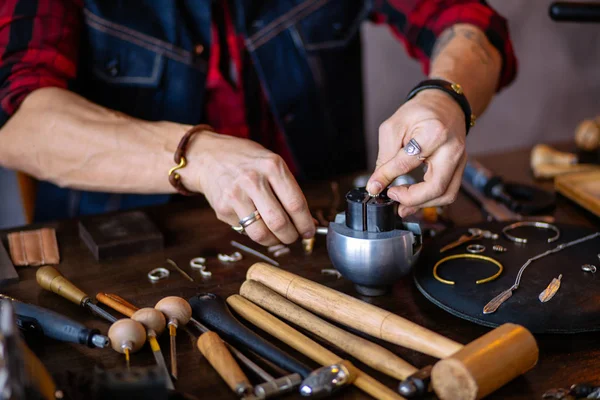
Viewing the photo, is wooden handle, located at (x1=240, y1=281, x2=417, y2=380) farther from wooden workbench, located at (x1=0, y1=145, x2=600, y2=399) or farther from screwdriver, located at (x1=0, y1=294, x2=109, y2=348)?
screwdriver, located at (x1=0, y1=294, x2=109, y2=348)

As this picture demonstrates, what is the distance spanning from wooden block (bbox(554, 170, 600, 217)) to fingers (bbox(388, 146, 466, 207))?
0.35m

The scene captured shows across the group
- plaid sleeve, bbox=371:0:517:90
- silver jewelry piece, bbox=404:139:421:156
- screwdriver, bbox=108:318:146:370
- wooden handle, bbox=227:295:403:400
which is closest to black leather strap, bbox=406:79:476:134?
silver jewelry piece, bbox=404:139:421:156

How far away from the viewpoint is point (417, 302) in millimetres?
914

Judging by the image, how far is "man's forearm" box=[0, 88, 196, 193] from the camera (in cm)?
117

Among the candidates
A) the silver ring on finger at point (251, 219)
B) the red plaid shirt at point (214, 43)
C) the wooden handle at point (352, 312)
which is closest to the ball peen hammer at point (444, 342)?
the wooden handle at point (352, 312)

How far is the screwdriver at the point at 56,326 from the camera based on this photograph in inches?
31.4

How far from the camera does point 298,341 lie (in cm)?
79

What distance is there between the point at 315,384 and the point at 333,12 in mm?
1146

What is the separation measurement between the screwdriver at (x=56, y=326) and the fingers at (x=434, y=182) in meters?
0.45

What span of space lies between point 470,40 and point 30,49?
0.87 m

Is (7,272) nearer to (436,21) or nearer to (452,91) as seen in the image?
(452,91)

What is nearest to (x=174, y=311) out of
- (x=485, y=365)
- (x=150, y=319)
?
(x=150, y=319)

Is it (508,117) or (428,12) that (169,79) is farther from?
(508,117)

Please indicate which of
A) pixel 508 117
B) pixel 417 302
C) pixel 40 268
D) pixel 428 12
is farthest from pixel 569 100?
pixel 40 268
